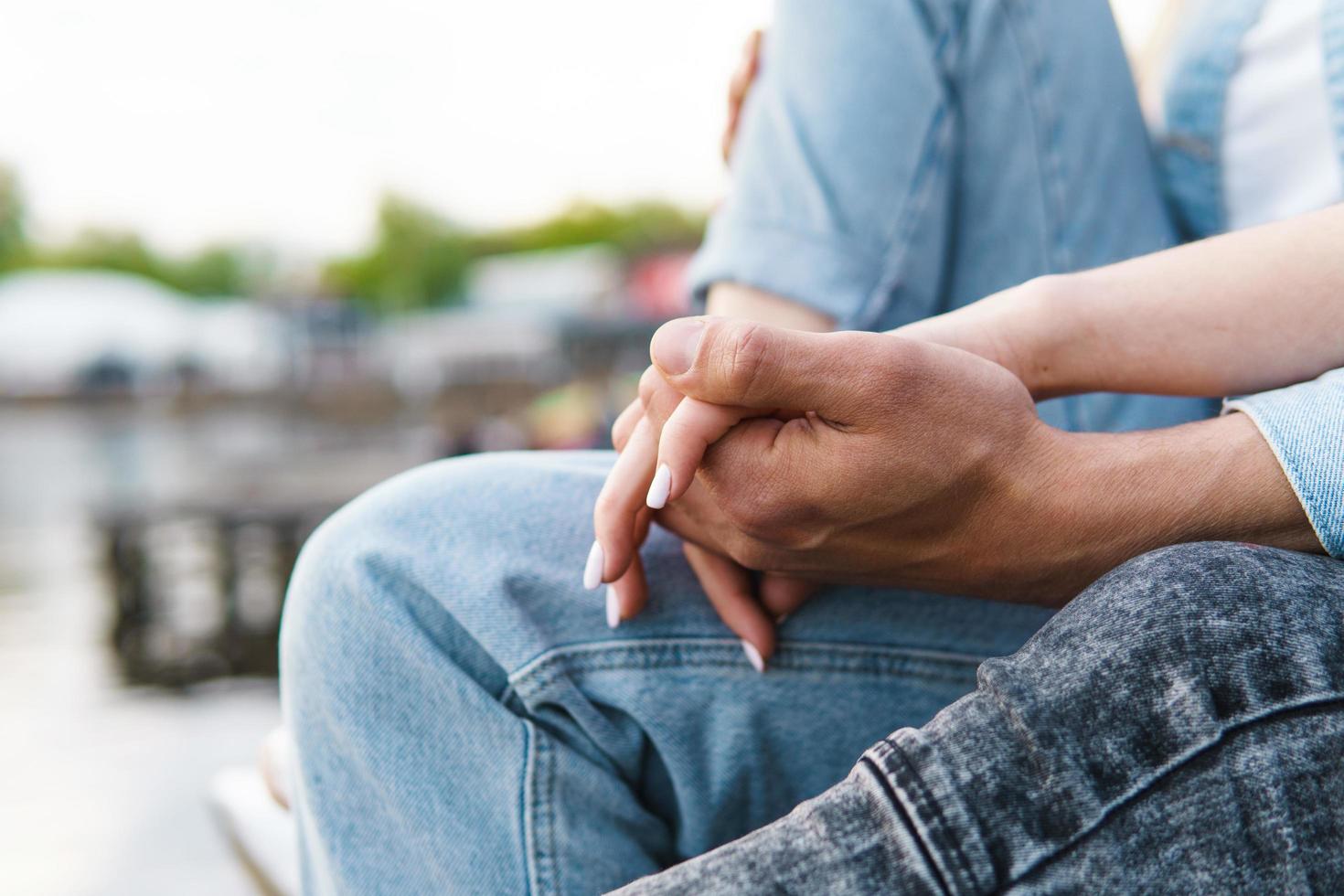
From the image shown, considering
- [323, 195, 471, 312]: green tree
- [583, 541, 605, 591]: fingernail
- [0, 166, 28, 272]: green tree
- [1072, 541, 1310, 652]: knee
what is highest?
[1072, 541, 1310, 652]: knee

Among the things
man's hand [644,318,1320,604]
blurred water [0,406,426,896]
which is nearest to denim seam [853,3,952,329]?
man's hand [644,318,1320,604]

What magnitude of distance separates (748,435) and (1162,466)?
0.73ft

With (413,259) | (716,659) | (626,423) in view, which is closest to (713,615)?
(716,659)

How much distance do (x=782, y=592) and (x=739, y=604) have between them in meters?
0.03

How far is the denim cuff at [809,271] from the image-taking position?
0.72m

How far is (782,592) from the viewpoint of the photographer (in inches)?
24.0

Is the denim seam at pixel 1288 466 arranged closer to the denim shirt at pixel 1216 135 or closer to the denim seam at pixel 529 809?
the denim shirt at pixel 1216 135

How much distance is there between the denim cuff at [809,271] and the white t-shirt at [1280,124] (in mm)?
330

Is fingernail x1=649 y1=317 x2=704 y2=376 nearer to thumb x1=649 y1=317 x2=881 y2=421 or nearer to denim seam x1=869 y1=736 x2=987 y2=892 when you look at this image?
thumb x1=649 y1=317 x2=881 y2=421

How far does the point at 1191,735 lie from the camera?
1.28 feet

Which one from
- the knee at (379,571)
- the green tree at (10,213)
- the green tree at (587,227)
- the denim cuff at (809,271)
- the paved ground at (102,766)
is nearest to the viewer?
the knee at (379,571)

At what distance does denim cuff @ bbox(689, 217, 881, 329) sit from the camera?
718 mm

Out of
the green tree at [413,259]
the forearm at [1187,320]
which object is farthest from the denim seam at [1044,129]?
the green tree at [413,259]

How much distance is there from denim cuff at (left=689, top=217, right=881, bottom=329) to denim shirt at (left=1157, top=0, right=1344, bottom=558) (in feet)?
0.80
